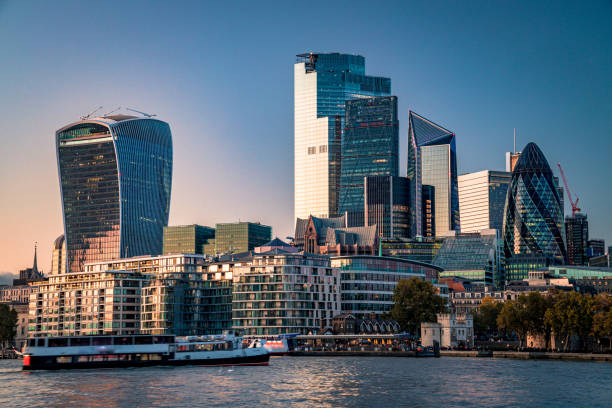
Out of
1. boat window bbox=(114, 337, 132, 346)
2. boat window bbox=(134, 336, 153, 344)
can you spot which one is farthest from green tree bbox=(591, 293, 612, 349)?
boat window bbox=(114, 337, 132, 346)

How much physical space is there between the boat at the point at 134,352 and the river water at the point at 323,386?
2.94 metres

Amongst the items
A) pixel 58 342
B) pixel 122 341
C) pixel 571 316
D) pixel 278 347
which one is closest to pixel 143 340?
pixel 122 341

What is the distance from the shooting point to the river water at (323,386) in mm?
92750

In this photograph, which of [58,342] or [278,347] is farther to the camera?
[278,347]

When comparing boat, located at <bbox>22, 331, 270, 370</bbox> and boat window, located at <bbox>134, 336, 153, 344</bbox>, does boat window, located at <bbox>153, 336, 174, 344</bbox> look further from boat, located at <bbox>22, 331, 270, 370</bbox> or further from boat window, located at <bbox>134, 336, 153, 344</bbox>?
boat window, located at <bbox>134, 336, 153, 344</bbox>

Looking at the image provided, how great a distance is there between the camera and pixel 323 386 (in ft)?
356

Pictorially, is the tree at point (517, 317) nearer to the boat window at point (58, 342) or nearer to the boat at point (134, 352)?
the boat at point (134, 352)

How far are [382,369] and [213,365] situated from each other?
3331 centimetres

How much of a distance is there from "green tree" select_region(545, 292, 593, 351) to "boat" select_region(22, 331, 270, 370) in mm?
61836

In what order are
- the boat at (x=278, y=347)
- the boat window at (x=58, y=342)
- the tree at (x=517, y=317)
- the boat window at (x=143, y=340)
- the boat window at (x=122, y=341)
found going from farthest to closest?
the boat at (x=278, y=347)
the tree at (x=517, y=317)
the boat window at (x=143, y=340)
the boat window at (x=122, y=341)
the boat window at (x=58, y=342)

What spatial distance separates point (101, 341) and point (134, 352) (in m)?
6.15

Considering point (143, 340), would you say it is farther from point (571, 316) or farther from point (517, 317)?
point (571, 316)

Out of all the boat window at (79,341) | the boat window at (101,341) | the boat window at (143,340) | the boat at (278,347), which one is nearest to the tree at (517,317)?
the boat at (278,347)

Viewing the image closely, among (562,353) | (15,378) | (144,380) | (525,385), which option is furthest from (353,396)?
(562,353)
